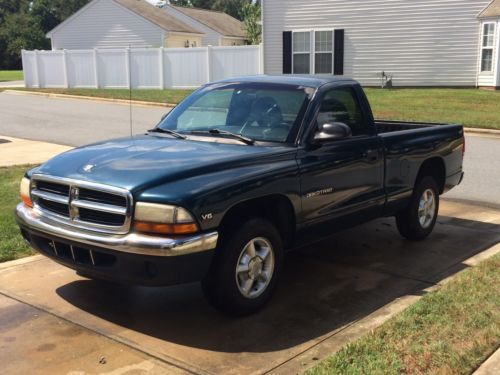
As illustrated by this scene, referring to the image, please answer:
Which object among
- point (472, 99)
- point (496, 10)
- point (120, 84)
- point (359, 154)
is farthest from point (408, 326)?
point (120, 84)

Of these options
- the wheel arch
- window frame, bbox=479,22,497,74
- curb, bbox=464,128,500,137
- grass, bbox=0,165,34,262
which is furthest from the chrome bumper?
window frame, bbox=479,22,497,74

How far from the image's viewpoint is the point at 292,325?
14.5 ft

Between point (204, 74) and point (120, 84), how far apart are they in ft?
16.7

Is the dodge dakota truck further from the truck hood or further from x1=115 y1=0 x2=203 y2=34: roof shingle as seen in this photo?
x1=115 y1=0 x2=203 y2=34: roof shingle

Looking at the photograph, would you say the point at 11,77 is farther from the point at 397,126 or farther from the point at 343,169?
the point at 343,169

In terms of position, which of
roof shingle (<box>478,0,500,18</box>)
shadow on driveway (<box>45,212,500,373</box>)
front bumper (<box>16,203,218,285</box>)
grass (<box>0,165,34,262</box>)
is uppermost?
roof shingle (<box>478,0,500,18</box>)

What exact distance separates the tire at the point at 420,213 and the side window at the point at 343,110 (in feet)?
3.74

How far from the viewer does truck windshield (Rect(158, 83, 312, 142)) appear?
5125 millimetres

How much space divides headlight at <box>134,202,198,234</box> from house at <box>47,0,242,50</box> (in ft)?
119

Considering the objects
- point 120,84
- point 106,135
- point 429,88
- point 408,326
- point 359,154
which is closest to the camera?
point 408,326

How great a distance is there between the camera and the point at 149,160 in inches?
174

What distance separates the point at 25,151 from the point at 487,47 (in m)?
18.3

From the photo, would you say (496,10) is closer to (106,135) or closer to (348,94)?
(106,135)

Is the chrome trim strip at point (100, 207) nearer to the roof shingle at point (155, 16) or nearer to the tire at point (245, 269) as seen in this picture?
the tire at point (245, 269)
